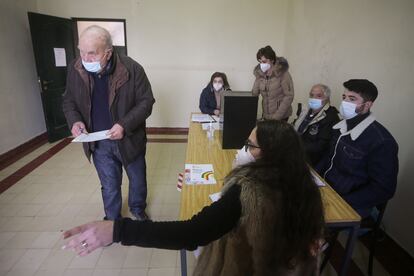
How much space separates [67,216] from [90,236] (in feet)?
6.32

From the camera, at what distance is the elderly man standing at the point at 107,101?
1.67m

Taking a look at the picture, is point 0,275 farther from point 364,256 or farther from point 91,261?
point 364,256

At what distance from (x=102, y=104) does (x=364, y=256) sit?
2.19 metres

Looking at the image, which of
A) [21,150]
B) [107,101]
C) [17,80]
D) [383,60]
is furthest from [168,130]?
[383,60]

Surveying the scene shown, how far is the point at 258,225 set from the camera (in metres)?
0.80

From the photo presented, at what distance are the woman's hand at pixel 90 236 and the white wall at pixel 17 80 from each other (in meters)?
3.46

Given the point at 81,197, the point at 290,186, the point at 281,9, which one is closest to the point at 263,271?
the point at 290,186

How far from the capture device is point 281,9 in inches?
170

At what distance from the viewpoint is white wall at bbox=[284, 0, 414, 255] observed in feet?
6.07

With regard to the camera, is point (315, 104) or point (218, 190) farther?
point (315, 104)

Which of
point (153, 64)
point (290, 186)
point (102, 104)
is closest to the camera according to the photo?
point (290, 186)

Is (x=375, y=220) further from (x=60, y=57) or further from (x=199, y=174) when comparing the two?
(x=60, y=57)

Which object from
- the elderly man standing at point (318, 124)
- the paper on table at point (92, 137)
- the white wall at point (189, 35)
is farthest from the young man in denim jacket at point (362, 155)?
the white wall at point (189, 35)

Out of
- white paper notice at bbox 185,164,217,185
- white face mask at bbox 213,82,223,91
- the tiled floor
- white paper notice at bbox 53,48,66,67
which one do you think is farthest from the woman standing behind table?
white paper notice at bbox 53,48,66,67
